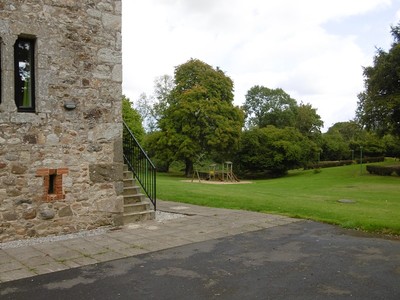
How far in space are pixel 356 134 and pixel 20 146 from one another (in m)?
59.7

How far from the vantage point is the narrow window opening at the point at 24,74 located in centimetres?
755

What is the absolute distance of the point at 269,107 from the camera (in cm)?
5994

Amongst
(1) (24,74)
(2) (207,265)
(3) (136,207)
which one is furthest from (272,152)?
(2) (207,265)

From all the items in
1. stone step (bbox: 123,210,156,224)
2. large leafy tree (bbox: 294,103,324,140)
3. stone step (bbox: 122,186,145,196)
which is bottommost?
stone step (bbox: 123,210,156,224)

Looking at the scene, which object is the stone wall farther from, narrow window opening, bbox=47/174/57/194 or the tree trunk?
the tree trunk

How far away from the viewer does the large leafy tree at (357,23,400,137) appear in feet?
93.9

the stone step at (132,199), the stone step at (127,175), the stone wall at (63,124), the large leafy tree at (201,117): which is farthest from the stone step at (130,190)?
the large leafy tree at (201,117)

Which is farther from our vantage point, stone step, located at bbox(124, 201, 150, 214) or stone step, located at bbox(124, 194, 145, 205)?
stone step, located at bbox(124, 194, 145, 205)

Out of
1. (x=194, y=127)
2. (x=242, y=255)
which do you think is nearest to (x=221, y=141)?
(x=194, y=127)

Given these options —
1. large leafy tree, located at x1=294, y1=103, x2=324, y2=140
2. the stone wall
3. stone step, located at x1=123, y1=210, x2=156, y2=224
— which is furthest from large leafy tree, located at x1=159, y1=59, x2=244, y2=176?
the stone wall

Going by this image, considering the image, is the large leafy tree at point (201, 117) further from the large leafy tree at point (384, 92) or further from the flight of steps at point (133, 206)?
the flight of steps at point (133, 206)

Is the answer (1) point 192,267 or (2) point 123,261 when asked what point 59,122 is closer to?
(2) point 123,261

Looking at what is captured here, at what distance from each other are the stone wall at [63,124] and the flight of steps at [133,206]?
453 mm

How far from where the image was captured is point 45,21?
758 centimetres
